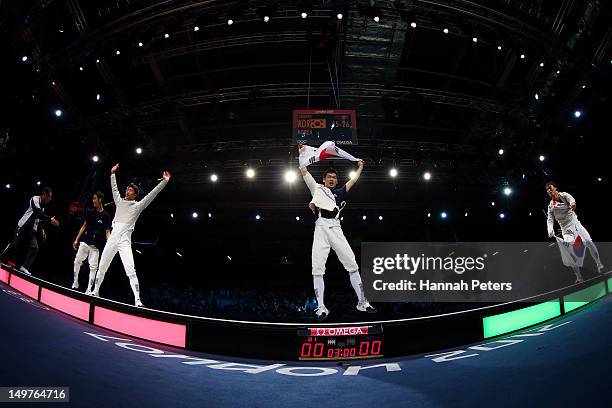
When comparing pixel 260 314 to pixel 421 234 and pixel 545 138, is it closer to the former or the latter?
pixel 421 234

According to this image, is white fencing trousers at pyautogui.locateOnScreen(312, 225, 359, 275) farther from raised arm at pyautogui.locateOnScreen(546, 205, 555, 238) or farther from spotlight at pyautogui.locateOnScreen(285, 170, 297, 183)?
Answer: spotlight at pyautogui.locateOnScreen(285, 170, 297, 183)

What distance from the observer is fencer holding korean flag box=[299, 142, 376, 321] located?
546cm

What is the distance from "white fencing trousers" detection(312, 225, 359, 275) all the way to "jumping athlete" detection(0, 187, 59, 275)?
5.88 metres

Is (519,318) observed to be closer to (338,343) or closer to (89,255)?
(338,343)

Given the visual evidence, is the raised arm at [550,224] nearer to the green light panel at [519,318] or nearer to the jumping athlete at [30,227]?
the green light panel at [519,318]

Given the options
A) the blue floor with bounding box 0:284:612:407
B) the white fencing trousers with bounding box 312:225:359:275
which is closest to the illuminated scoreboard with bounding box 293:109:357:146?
the white fencing trousers with bounding box 312:225:359:275

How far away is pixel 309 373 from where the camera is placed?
419 cm

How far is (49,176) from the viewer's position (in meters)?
14.2

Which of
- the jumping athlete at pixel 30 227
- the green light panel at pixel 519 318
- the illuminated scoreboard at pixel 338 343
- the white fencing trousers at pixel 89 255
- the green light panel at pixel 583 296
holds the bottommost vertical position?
the illuminated scoreboard at pixel 338 343

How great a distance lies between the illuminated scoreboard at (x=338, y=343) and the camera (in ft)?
16.4

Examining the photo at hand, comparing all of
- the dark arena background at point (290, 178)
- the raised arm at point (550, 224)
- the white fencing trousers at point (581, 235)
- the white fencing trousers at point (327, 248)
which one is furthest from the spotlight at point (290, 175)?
the white fencing trousers at point (581, 235)

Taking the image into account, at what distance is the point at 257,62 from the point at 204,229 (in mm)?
10074

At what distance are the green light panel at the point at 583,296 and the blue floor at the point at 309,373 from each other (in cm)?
121

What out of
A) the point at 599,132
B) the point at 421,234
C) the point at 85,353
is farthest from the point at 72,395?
the point at 421,234
